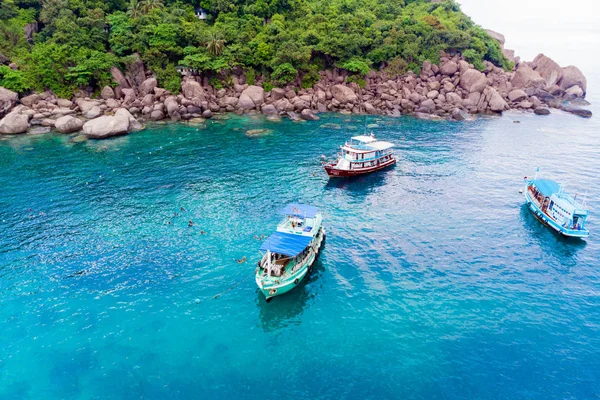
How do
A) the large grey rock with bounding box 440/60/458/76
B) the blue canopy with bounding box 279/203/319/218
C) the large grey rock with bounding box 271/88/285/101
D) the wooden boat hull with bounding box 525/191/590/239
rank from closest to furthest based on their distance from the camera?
the blue canopy with bounding box 279/203/319/218 < the wooden boat hull with bounding box 525/191/590/239 < the large grey rock with bounding box 271/88/285/101 < the large grey rock with bounding box 440/60/458/76

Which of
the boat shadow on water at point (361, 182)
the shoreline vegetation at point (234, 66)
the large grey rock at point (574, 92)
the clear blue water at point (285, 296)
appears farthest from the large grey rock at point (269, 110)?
the large grey rock at point (574, 92)

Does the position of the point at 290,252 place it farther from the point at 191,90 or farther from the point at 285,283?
the point at 191,90

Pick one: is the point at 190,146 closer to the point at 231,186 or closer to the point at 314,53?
the point at 231,186

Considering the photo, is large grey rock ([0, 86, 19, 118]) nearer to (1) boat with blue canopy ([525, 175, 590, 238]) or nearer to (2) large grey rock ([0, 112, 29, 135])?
(2) large grey rock ([0, 112, 29, 135])

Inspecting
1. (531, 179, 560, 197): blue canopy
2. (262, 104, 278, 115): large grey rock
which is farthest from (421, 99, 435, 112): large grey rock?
(531, 179, 560, 197): blue canopy

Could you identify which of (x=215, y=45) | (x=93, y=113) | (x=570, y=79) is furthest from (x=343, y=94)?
(x=570, y=79)

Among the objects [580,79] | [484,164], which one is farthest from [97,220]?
[580,79]

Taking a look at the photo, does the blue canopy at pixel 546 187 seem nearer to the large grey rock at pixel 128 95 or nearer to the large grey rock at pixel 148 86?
the large grey rock at pixel 148 86
